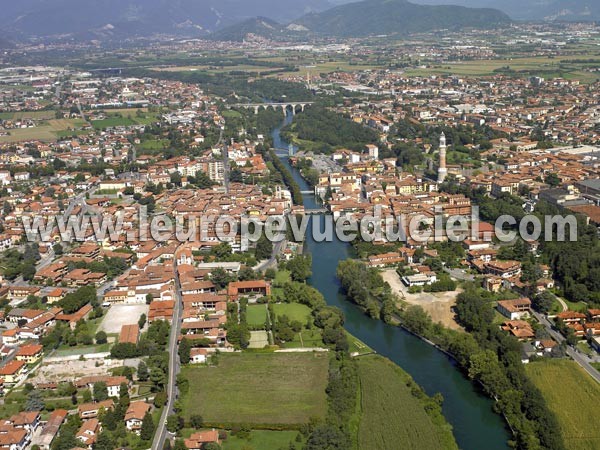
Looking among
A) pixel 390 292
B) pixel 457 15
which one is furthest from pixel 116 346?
pixel 457 15

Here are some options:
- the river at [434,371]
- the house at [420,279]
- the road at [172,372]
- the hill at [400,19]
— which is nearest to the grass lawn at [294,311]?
the river at [434,371]

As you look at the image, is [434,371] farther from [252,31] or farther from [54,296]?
[252,31]

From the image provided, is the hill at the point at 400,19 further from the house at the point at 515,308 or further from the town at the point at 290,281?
the house at the point at 515,308

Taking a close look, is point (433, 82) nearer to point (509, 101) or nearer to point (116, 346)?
point (509, 101)

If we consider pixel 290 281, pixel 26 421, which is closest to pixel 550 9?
pixel 290 281

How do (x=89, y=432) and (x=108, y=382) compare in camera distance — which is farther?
(x=108, y=382)
